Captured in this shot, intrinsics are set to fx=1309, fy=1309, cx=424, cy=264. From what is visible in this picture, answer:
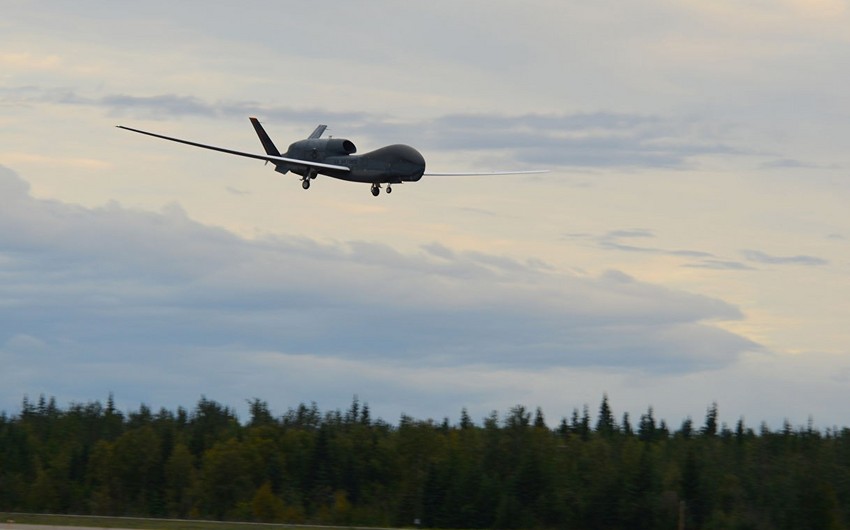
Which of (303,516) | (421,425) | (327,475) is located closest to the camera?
(303,516)

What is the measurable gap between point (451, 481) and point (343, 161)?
10977 cm

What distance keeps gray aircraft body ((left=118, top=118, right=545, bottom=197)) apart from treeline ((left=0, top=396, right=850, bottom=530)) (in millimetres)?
91682

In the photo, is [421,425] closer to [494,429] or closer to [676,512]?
[494,429]

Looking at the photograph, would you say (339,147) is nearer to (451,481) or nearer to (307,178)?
(307,178)

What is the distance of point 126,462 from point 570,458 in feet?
214

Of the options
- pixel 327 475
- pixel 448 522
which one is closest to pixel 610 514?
pixel 448 522

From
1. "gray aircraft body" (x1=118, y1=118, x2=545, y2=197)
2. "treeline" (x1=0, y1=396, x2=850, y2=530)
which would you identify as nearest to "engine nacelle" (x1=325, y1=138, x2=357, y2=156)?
"gray aircraft body" (x1=118, y1=118, x2=545, y2=197)

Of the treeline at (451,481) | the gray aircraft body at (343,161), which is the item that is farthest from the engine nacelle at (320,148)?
the treeline at (451,481)

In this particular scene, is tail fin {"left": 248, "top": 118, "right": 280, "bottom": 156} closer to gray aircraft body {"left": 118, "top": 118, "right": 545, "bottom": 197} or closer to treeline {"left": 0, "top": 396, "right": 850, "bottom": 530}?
gray aircraft body {"left": 118, "top": 118, "right": 545, "bottom": 197}

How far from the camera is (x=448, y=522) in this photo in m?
156

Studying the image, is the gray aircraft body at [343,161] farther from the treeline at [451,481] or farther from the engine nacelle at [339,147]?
the treeline at [451,481]

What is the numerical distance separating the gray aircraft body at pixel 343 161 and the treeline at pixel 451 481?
91682 mm

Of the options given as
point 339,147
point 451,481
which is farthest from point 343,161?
point 451,481

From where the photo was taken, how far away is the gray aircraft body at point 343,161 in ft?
175
